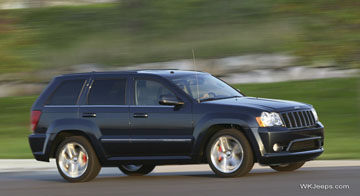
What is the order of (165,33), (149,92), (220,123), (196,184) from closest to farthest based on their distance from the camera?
(196,184)
(220,123)
(149,92)
(165,33)

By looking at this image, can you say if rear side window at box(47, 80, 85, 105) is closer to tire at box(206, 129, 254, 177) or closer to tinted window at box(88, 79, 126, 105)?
tinted window at box(88, 79, 126, 105)

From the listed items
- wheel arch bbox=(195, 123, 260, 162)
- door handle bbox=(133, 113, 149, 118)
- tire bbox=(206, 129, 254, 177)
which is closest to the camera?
tire bbox=(206, 129, 254, 177)

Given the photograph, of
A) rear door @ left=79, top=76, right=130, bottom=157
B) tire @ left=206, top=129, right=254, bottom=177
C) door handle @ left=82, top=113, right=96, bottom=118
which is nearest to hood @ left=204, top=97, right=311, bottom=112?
tire @ left=206, top=129, right=254, bottom=177

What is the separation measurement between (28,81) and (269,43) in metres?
9.65

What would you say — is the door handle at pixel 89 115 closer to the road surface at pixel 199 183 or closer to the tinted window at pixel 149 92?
the tinted window at pixel 149 92

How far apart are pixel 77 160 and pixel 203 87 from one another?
85.4 inches

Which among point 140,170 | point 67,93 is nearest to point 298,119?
point 140,170

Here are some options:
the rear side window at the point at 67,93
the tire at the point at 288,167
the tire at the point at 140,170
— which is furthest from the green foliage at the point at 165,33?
the rear side window at the point at 67,93

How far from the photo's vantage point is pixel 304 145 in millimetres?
9992

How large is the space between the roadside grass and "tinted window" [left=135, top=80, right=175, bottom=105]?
4.34 m

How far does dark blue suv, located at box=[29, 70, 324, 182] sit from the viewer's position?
977cm

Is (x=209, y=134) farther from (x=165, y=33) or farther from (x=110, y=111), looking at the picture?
(x=165, y=33)

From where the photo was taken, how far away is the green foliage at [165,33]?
89.2ft

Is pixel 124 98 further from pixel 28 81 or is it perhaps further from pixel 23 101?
pixel 28 81
